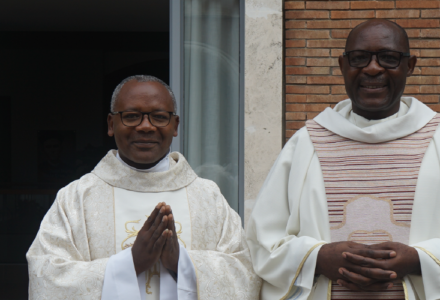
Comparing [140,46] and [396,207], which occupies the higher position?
[140,46]

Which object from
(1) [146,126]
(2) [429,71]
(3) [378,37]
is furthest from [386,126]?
(2) [429,71]

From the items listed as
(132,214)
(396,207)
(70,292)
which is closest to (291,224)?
(396,207)

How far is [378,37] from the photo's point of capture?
2334 millimetres

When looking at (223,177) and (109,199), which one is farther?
(223,177)

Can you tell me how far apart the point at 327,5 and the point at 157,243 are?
3.22 m

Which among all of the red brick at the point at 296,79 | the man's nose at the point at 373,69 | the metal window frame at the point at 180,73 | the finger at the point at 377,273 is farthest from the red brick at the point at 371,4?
the finger at the point at 377,273

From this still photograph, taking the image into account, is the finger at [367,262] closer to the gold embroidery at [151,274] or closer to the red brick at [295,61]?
the gold embroidery at [151,274]

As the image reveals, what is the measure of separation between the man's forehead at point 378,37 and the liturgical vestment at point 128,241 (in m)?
0.87

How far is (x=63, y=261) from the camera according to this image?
7.73 ft

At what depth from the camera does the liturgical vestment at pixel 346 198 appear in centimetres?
229

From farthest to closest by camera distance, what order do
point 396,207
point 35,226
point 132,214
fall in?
point 35,226
point 132,214
point 396,207

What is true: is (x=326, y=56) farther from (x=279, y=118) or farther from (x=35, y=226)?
(x=35, y=226)

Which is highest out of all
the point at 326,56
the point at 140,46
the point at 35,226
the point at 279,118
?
the point at 140,46

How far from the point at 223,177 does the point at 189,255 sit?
2.74m
